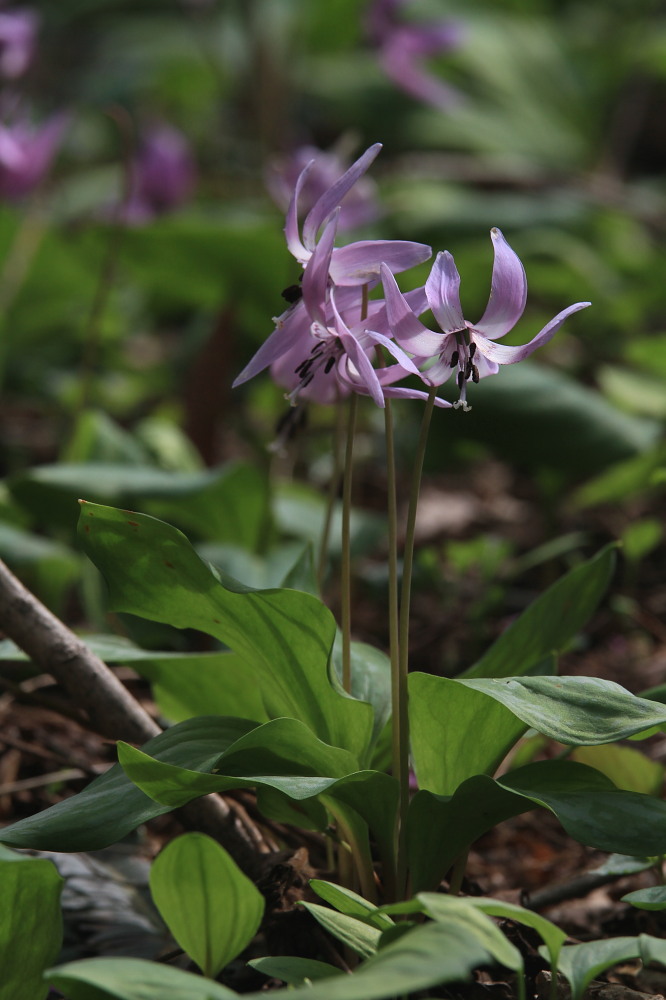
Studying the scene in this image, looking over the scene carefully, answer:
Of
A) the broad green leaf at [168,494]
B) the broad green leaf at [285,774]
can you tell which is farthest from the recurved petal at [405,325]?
the broad green leaf at [168,494]

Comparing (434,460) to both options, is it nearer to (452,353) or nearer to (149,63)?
(452,353)

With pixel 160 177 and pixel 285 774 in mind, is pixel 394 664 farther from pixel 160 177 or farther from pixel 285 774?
pixel 160 177

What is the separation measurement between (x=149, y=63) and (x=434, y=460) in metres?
5.92

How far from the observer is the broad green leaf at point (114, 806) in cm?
87

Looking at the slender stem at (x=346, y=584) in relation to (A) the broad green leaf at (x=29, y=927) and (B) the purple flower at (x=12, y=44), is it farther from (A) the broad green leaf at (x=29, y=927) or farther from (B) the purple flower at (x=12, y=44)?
(B) the purple flower at (x=12, y=44)

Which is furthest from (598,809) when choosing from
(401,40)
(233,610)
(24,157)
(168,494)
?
(401,40)

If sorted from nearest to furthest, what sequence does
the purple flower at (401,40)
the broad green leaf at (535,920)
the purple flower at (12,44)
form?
the broad green leaf at (535,920) → the purple flower at (12,44) → the purple flower at (401,40)

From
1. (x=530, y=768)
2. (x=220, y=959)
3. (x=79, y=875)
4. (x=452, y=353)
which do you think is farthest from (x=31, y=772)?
(x=452, y=353)

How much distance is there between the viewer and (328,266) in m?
0.93

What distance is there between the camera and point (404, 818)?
96cm

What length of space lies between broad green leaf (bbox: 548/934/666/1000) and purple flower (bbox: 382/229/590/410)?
51 centimetres

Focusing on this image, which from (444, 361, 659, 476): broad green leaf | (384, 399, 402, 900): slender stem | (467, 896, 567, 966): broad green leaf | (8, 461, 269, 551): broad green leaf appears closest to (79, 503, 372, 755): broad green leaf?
(384, 399, 402, 900): slender stem

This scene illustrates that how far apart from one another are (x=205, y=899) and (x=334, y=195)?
665mm

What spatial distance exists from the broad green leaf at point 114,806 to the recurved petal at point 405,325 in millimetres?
430
